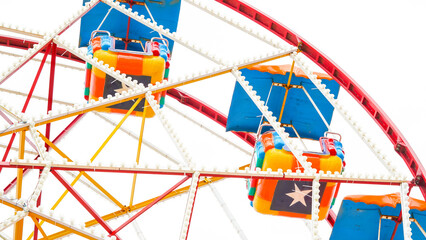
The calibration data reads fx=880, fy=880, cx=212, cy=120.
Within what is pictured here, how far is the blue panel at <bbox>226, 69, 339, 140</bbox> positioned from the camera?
19359 millimetres

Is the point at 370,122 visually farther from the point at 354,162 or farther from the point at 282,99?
the point at 282,99

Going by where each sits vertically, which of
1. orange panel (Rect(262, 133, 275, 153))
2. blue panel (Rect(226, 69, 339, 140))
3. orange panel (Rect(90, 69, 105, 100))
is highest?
blue panel (Rect(226, 69, 339, 140))

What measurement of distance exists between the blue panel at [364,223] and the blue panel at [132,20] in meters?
6.51

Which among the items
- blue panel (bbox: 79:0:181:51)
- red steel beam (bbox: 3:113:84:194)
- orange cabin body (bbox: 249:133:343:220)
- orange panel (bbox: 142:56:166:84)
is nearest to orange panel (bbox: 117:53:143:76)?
orange panel (bbox: 142:56:166:84)

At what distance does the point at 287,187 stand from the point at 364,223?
5.69 feet

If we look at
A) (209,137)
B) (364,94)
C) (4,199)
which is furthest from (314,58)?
(209,137)

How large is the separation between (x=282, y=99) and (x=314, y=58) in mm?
1371

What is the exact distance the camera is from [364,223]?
17.3 metres

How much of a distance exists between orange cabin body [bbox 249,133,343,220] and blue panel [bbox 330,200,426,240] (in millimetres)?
411

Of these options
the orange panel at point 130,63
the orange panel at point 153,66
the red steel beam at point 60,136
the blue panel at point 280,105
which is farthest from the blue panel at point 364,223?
the red steel beam at point 60,136

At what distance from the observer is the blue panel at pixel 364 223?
17141mm

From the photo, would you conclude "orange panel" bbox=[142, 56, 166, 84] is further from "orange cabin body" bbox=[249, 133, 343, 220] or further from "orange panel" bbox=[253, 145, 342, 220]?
"orange panel" bbox=[253, 145, 342, 220]

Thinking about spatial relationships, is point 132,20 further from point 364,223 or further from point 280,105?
point 364,223

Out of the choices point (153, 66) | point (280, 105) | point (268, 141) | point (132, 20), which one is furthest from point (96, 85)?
point (280, 105)
